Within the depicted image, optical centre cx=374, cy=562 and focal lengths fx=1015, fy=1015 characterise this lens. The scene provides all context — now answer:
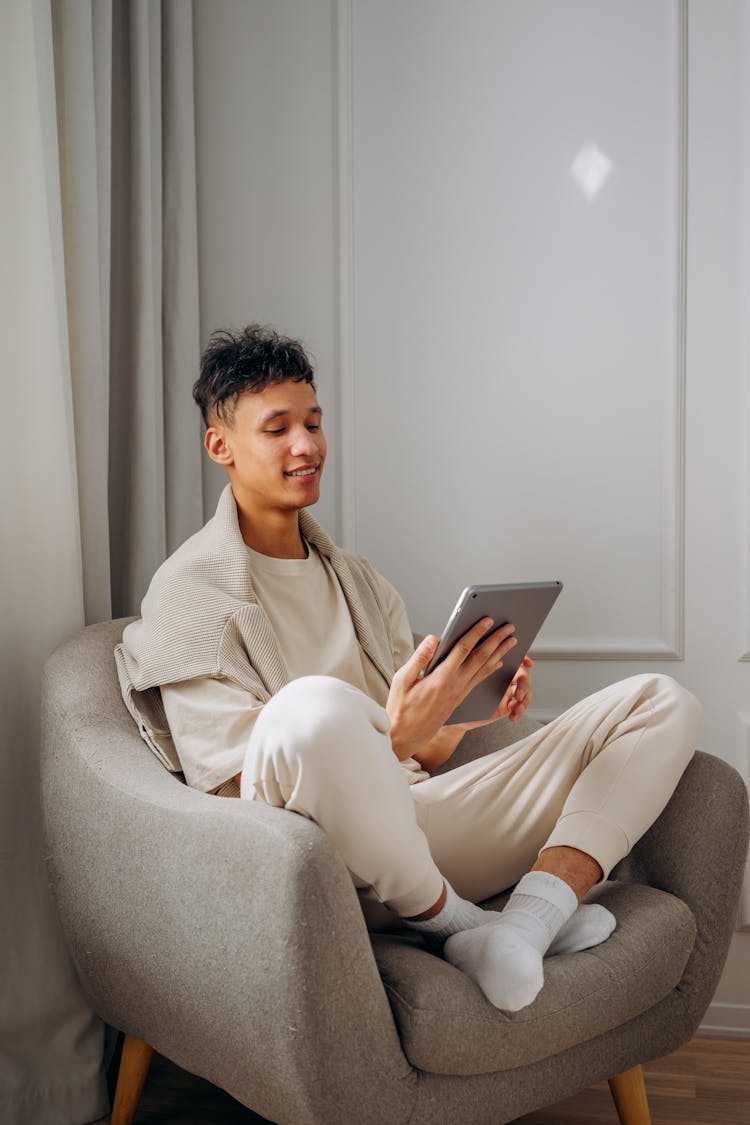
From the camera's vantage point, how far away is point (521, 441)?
2084 millimetres

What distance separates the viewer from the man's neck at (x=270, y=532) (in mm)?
1655

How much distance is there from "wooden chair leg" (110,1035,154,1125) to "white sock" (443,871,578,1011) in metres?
0.54

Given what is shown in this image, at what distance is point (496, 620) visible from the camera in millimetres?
1371

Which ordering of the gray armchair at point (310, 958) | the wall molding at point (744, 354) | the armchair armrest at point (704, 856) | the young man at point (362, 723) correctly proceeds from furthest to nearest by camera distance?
the wall molding at point (744, 354) → the armchair armrest at point (704, 856) → the young man at point (362, 723) → the gray armchair at point (310, 958)

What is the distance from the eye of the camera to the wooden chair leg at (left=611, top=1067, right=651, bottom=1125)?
141cm

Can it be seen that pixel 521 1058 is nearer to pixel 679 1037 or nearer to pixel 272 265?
pixel 679 1037

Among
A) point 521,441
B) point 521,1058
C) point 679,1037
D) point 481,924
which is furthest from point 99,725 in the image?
point 521,441

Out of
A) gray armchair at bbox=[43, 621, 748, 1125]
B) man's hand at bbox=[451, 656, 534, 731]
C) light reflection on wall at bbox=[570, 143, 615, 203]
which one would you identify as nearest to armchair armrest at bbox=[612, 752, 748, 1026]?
gray armchair at bbox=[43, 621, 748, 1125]

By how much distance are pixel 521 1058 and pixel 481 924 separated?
0.16 metres

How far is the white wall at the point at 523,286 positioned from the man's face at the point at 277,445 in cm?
53

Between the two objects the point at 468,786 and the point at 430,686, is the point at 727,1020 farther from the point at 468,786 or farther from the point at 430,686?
the point at 430,686

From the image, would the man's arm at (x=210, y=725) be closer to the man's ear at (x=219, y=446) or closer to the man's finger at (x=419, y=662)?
the man's finger at (x=419, y=662)

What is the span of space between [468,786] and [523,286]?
109 centimetres

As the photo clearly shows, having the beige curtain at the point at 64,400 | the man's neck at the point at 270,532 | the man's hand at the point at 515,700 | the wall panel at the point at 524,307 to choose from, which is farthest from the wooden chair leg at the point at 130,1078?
the wall panel at the point at 524,307
